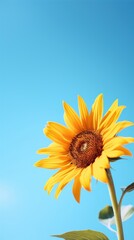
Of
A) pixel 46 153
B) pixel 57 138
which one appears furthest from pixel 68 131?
pixel 46 153

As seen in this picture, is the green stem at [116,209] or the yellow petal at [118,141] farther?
the yellow petal at [118,141]

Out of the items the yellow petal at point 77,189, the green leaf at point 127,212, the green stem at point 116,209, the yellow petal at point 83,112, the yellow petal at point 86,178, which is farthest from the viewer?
the yellow petal at point 83,112

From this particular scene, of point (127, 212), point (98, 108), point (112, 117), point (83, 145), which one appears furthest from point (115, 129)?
point (127, 212)

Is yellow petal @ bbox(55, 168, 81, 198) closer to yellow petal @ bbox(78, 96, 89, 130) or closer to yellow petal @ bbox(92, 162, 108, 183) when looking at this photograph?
yellow petal @ bbox(92, 162, 108, 183)

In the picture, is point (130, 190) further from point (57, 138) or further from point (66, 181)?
point (57, 138)

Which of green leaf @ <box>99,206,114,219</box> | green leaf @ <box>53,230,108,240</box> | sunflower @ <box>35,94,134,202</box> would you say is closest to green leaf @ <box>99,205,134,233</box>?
green leaf @ <box>99,206,114,219</box>

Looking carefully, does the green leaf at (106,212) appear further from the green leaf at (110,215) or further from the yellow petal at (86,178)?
the yellow petal at (86,178)

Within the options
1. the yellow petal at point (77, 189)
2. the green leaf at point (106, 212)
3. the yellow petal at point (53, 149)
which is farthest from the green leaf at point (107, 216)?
the yellow petal at point (53, 149)
